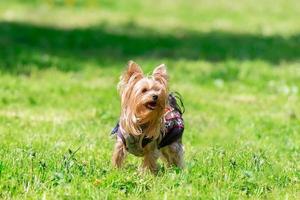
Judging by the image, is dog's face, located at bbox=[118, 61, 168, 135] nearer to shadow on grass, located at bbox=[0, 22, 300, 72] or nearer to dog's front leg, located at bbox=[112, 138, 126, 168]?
dog's front leg, located at bbox=[112, 138, 126, 168]

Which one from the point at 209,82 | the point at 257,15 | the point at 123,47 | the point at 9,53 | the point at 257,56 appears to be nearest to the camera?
the point at 209,82

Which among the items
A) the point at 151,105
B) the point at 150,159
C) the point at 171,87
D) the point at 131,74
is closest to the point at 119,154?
the point at 150,159

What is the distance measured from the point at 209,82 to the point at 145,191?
10730mm

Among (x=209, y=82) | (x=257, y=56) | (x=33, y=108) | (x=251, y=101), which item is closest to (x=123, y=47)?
(x=257, y=56)

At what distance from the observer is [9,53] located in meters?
20.5

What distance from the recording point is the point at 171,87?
17750mm

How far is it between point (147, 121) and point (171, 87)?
348 inches

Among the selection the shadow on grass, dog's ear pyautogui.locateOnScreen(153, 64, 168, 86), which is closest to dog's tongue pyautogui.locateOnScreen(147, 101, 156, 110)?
dog's ear pyautogui.locateOnScreen(153, 64, 168, 86)

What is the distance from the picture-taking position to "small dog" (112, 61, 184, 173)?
8.78 meters

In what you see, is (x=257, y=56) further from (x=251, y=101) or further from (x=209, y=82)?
(x=251, y=101)

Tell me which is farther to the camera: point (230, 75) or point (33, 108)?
point (230, 75)

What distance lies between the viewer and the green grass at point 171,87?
8.21 m

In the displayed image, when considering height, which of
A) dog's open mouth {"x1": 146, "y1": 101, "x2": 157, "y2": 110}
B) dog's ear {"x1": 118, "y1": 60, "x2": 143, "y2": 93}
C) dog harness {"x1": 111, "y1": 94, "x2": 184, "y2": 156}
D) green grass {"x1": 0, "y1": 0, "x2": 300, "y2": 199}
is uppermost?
dog's ear {"x1": 118, "y1": 60, "x2": 143, "y2": 93}

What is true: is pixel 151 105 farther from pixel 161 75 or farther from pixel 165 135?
pixel 165 135
